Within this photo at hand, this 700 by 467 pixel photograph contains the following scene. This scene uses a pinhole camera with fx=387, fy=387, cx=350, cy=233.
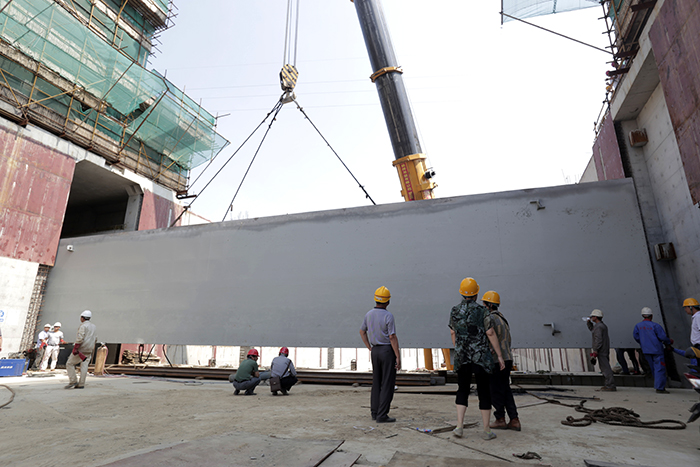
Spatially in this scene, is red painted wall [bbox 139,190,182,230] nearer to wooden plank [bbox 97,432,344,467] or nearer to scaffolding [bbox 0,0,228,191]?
scaffolding [bbox 0,0,228,191]

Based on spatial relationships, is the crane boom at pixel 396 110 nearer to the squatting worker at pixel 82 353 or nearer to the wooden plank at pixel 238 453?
the squatting worker at pixel 82 353

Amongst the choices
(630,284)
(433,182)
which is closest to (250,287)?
(433,182)

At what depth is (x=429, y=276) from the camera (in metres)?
9.28

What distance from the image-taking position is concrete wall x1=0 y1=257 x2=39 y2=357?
40.1 feet

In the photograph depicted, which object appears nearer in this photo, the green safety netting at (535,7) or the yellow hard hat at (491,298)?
the yellow hard hat at (491,298)

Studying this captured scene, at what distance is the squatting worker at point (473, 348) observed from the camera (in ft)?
12.3

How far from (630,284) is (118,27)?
24966 millimetres

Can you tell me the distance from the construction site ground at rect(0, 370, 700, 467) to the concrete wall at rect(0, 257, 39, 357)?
320 inches

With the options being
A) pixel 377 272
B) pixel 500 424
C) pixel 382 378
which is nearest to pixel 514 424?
pixel 500 424

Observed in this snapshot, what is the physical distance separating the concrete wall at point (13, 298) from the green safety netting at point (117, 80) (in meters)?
7.28

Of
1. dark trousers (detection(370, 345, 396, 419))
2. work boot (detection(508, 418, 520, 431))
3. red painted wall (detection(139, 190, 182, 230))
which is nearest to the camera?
work boot (detection(508, 418, 520, 431))

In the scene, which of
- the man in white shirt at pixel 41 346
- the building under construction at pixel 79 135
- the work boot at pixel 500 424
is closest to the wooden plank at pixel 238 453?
the work boot at pixel 500 424

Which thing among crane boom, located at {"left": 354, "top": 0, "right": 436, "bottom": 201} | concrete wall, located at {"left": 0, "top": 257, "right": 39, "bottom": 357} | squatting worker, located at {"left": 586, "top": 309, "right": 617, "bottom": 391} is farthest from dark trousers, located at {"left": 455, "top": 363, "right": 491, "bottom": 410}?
concrete wall, located at {"left": 0, "top": 257, "right": 39, "bottom": 357}

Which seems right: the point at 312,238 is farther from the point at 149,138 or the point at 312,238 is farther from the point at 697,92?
the point at 149,138
